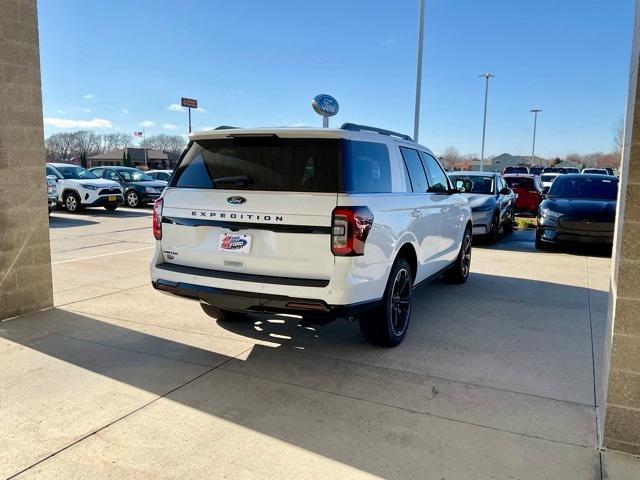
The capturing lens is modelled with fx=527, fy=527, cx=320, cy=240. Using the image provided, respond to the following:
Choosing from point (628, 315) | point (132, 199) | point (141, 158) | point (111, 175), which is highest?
point (141, 158)

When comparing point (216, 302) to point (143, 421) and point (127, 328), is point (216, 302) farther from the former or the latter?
point (127, 328)

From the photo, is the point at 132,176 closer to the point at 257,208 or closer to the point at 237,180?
the point at 237,180

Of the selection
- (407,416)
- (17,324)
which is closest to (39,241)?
(17,324)

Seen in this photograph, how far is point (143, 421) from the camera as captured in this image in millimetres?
3438

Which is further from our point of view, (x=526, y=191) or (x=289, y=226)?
(x=526, y=191)

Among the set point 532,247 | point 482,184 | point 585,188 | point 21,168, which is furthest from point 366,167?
point 482,184

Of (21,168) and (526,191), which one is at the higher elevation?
(21,168)

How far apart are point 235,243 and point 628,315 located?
2.71 m

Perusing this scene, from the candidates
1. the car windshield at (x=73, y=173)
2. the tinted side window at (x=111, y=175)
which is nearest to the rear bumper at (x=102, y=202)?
the car windshield at (x=73, y=173)

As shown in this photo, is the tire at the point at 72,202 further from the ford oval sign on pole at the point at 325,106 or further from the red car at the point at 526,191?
the red car at the point at 526,191

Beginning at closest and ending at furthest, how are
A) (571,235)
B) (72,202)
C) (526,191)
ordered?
(571,235), (526,191), (72,202)

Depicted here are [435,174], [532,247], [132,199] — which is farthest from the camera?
[132,199]

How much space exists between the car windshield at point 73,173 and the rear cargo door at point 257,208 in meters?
16.4

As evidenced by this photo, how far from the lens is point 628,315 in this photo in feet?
9.84
